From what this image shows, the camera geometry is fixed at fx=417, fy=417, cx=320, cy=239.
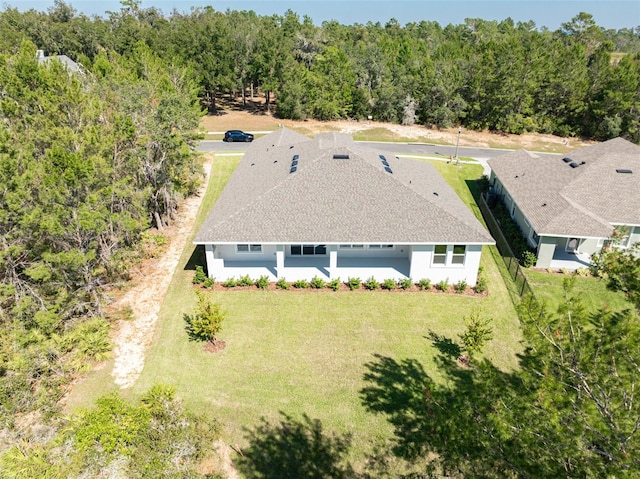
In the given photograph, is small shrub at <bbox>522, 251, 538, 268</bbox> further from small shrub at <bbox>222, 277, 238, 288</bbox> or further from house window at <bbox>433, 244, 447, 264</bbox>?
small shrub at <bbox>222, 277, 238, 288</bbox>

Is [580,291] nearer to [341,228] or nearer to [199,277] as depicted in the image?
[341,228]

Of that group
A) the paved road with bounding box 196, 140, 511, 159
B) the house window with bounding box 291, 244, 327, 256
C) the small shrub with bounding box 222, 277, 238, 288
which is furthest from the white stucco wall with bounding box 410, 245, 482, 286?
the paved road with bounding box 196, 140, 511, 159

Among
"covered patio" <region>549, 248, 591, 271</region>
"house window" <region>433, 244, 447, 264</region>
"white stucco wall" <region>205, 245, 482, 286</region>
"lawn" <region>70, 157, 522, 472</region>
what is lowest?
"lawn" <region>70, 157, 522, 472</region>

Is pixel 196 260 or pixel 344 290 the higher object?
pixel 196 260

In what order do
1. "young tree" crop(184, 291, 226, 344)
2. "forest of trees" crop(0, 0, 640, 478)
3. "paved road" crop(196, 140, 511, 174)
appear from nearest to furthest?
"forest of trees" crop(0, 0, 640, 478), "young tree" crop(184, 291, 226, 344), "paved road" crop(196, 140, 511, 174)

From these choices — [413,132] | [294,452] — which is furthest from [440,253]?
[413,132]

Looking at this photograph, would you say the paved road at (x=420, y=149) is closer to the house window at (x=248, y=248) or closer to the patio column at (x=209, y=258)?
the house window at (x=248, y=248)

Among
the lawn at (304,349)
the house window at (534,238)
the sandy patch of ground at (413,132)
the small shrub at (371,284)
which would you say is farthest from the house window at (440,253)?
the sandy patch of ground at (413,132)
